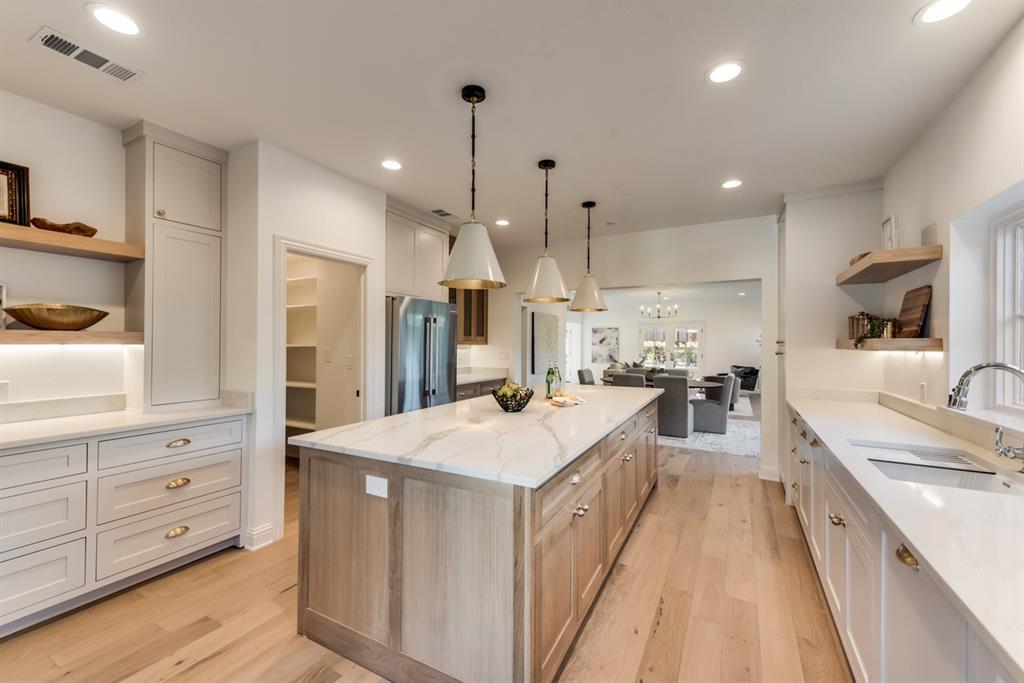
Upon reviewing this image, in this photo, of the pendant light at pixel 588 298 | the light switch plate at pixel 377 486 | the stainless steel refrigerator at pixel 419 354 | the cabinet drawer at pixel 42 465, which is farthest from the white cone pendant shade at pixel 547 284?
the cabinet drawer at pixel 42 465

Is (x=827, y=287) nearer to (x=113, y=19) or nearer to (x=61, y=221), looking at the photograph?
(x=113, y=19)

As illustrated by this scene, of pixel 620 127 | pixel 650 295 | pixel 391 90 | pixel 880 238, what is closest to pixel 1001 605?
pixel 620 127

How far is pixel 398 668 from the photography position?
1657 mm

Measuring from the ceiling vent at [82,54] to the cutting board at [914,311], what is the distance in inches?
174

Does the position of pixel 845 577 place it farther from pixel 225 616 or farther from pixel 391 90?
pixel 391 90

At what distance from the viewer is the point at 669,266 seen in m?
4.79

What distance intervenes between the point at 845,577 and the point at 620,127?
8.24ft

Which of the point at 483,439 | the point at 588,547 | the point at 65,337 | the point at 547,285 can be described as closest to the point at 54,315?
the point at 65,337

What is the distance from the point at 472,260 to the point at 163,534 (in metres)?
2.34

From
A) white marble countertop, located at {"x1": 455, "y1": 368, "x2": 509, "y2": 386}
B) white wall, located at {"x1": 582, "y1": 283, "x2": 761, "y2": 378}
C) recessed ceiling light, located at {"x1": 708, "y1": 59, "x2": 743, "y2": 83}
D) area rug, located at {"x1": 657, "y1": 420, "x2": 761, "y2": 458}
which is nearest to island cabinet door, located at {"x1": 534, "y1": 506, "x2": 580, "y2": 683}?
recessed ceiling light, located at {"x1": 708, "y1": 59, "x2": 743, "y2": 83}

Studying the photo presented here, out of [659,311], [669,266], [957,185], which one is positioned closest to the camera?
[957,185]

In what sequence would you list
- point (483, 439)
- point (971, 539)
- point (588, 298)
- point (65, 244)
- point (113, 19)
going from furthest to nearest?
point (588, 298) < point (65, 244) < point (483, 439) < point (113, 19) < point (971, 539)

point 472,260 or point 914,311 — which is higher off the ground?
point 472,260

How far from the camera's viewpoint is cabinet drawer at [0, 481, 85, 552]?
6.22 feet
